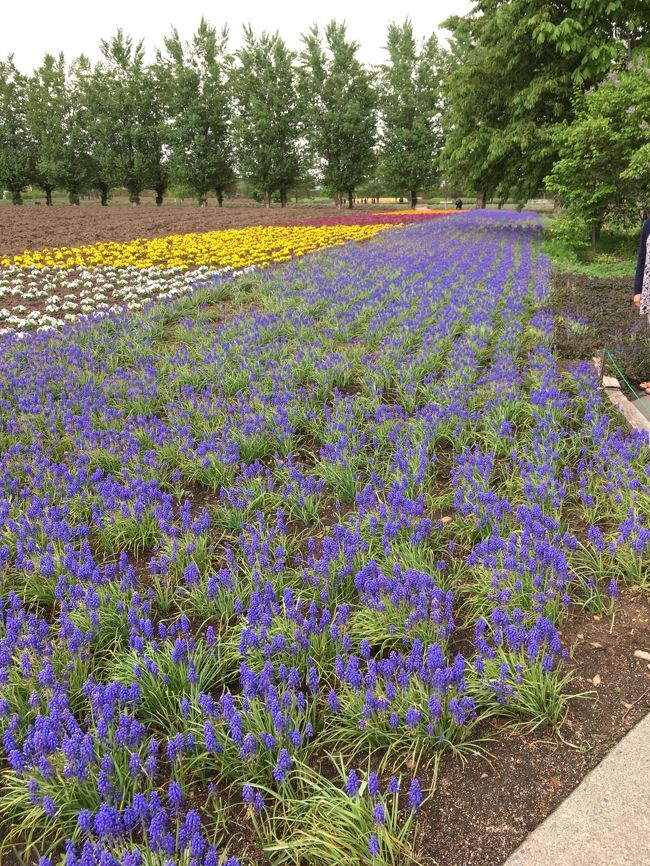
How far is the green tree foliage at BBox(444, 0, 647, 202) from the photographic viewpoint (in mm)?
17094

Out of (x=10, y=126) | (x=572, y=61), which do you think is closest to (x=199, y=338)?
(x=572, y=61)

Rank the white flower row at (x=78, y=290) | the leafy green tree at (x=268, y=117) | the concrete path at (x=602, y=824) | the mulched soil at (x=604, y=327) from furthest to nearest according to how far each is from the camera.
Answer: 1. the leafy green tree at (x=268, y=117)
2. the white flower row at (x=78, y=290)
3. the mulched soil at (x=604, y=327)
4. the concrete path at (x=602, y=824)

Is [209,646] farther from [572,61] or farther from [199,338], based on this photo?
[572,61]

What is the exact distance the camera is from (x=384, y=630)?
2932 millimetres

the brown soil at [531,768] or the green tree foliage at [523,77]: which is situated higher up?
the green tree foliage at [523,77]

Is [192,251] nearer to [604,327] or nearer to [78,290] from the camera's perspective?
[78,290]

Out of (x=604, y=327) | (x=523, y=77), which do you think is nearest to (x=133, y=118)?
(x=523, y=77)

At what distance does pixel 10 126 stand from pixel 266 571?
222 feet

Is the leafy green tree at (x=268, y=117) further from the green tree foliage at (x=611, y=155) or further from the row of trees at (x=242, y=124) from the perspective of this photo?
the green tree foliage at (x=611, y=155)

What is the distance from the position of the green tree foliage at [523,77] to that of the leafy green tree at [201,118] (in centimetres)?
3276

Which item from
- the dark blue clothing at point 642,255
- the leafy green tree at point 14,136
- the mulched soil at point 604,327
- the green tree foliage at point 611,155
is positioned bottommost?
the mulched soil at point 604,327

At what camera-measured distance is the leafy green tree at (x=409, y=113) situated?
5009cm

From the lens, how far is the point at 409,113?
5119 centimetres

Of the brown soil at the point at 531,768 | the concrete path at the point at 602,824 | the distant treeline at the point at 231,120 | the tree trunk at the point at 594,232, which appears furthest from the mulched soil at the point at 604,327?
the distant treeline at the point at 231,120
